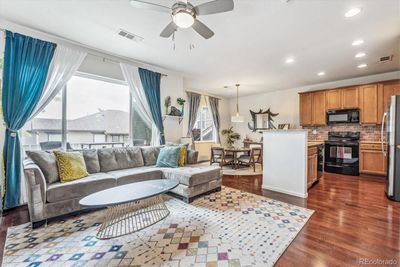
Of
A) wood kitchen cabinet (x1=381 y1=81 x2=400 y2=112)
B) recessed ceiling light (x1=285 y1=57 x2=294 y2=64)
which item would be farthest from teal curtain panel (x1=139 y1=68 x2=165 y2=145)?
wood kitchen cabinet (x1=381 y1=81 x2=400 y2=112)

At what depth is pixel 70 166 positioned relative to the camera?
2.83 metres

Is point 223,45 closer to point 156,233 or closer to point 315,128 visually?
point 156,233

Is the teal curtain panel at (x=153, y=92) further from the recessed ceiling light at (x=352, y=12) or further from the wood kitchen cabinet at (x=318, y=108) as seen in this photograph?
the wood kitchen cabinet at (x=318, y=108)

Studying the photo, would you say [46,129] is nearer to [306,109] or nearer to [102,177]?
[102,177]

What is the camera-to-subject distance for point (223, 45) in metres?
3.47

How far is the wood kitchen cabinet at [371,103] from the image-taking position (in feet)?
15.8

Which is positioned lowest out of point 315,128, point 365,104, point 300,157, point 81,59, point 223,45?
point 300,157

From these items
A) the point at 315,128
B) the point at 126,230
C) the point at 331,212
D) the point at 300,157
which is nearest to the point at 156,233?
the point at 126,230

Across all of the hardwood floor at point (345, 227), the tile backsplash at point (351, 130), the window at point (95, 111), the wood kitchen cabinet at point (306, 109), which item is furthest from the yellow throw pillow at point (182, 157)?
the tile backsplash at point (351, 130)

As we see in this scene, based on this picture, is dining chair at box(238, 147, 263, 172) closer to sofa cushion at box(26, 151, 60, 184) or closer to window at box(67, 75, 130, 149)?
window at box(67, 75, 130, 149)

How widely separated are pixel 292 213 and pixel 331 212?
591 millimetres

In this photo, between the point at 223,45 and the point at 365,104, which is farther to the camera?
the point at 365,104

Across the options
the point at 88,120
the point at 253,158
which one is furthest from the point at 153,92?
the point at 253,158

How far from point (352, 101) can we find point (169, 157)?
5.26 meters
